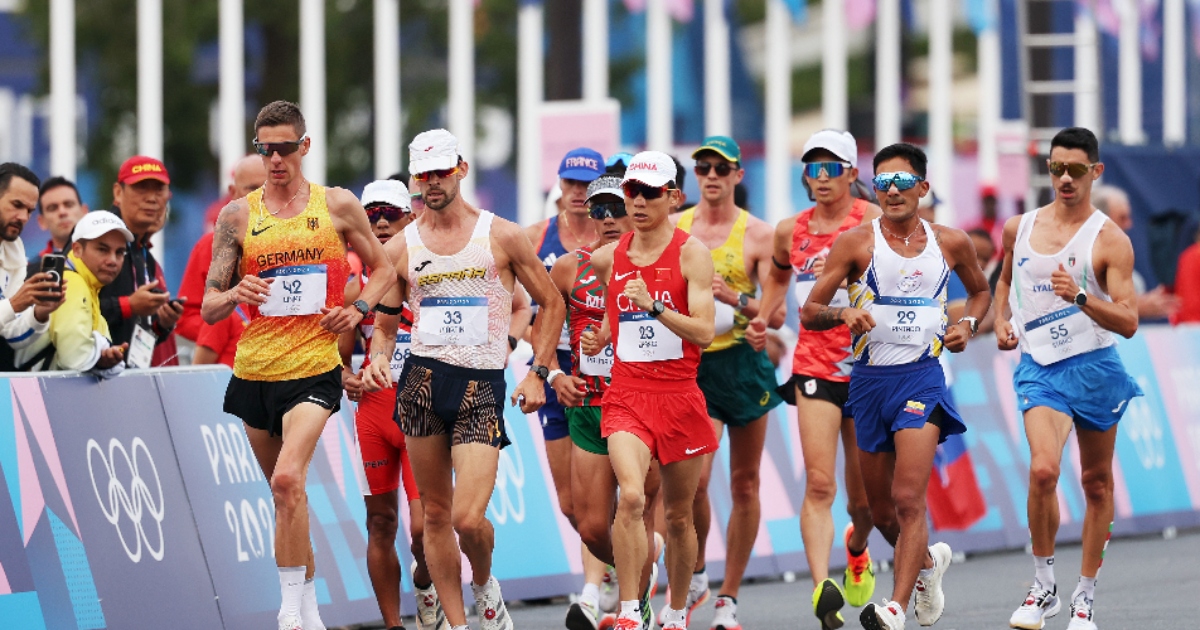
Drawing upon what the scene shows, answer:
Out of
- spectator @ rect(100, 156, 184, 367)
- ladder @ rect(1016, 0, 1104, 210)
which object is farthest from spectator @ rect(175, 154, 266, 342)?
ladder @ rect(1016, 0, 1104, 210)

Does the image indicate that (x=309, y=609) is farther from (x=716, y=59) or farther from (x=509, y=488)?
(x=716, y=59)

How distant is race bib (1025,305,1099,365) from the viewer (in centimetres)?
1081

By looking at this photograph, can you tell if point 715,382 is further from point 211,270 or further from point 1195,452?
point 1195,452

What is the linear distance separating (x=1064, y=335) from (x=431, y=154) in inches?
129

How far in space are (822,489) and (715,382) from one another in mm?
786

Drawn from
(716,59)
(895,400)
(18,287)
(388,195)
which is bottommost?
(895,400)

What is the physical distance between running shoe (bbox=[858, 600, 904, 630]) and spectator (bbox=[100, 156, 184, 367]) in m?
3.76

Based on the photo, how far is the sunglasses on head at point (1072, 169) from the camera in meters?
10.8

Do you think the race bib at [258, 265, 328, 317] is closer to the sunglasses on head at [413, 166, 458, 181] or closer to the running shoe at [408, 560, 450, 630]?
the sunglasses on head at [413, 166, 458, 181]

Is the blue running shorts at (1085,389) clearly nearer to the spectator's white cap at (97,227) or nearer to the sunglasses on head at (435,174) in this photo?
the sunglasses on head at (435,174)

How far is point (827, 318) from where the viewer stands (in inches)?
413

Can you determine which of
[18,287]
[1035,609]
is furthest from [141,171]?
[1035,609]

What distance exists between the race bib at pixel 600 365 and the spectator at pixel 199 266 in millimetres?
2541

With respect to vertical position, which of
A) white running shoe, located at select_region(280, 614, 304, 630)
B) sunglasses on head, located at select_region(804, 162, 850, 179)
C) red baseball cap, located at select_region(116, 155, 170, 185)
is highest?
red baseball cap, located at select_region(116, 155, 170, 185)
